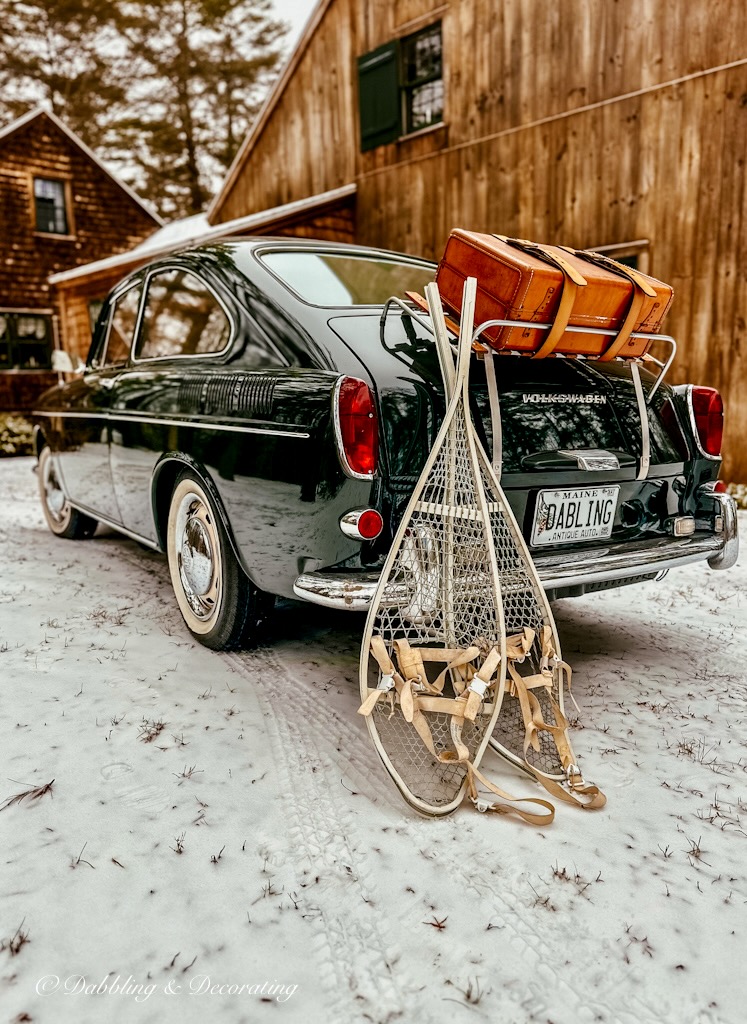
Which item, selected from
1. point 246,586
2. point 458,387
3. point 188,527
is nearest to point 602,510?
point 458,387

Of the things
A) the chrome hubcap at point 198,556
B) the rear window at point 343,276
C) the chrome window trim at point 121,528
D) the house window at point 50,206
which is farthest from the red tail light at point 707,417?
the house window at point 50,206

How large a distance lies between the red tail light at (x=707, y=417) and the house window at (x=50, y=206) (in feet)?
62.3

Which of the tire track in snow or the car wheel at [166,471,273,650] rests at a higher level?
the car wheel at [166,471,273,650]

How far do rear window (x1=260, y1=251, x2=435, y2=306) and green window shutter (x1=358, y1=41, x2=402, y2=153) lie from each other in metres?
7.65

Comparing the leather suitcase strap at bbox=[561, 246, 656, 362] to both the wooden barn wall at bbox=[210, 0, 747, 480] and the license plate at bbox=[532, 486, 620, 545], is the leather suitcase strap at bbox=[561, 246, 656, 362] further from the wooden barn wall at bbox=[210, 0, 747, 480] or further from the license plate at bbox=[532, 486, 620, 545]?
the wooden barn wall at bbox=[210, 0, 747, 480]

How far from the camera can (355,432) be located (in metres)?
2.46

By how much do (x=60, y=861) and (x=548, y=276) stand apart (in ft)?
7.08

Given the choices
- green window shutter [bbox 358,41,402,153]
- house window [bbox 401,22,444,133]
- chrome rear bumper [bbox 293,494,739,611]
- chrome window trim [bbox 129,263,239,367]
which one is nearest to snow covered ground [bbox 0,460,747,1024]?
chrome rear bumper [bbox 293,494,739,611]

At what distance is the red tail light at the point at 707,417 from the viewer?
129 inches

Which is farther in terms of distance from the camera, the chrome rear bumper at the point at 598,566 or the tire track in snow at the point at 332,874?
the chrome rear bumper at the point at 598,566

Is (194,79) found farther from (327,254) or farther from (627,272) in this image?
(627,272)

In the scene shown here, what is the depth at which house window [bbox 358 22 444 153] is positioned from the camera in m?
10.0

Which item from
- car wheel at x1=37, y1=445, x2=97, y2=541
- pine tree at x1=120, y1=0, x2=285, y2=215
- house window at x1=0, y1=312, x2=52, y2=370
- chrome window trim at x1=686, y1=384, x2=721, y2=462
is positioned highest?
pine tree at x1=120, y1=0, x2=285, y2=215

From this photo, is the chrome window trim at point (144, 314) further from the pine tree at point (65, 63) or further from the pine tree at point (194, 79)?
the pine tree at point (65, 63)
